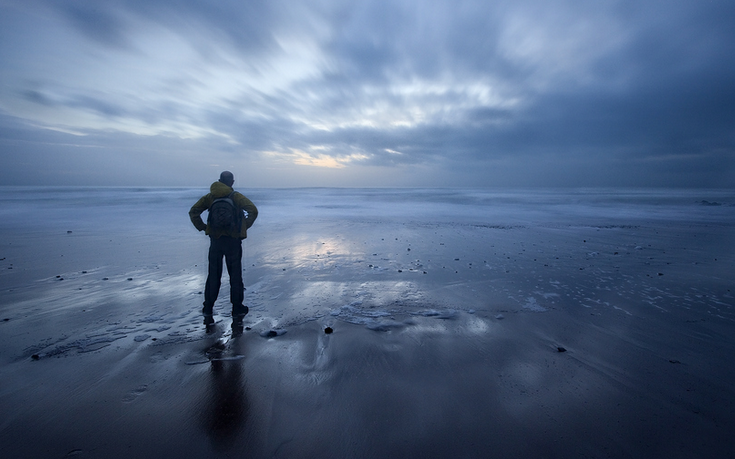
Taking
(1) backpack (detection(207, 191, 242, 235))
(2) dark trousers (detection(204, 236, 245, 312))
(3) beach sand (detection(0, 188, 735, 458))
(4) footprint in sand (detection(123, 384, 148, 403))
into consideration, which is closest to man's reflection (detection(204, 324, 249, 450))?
(3) beach sand (detection(0, 188, 735, 458))

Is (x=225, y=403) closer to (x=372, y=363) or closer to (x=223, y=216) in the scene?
(x=372, y=363)

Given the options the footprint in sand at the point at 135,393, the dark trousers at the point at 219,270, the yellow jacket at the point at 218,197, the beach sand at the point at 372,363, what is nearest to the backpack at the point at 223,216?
the yellow jacket at the point at 218,197

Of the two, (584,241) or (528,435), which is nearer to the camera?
(528,435)

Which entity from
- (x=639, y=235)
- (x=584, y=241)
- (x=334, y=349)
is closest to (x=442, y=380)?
(x=334, y=349)

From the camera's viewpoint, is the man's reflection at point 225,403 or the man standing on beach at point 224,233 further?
the man standing on beach at point 224,233

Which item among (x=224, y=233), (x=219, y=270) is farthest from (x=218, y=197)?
(x=219, y=270)

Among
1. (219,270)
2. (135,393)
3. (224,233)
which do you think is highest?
(224,233)

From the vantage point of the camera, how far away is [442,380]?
3947 mm

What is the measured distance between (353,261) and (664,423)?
8.03m

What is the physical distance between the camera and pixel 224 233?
593 centimetres

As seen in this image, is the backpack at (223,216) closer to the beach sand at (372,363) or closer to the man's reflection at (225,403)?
the beach sand at (372,363)

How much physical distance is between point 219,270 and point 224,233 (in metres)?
0.76

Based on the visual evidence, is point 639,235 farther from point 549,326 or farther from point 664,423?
point 664,423

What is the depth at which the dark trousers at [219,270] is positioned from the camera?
5.93 meters
